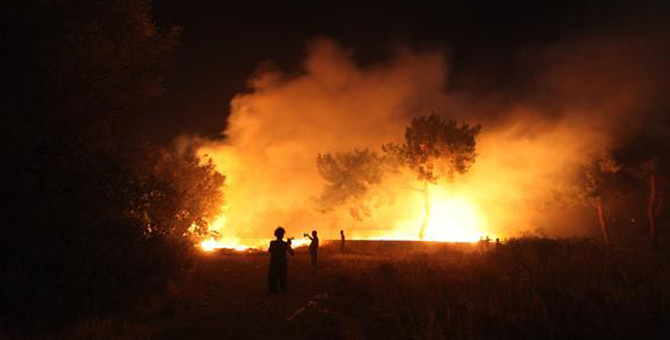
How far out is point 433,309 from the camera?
8.11 m

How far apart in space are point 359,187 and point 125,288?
47.3 meters

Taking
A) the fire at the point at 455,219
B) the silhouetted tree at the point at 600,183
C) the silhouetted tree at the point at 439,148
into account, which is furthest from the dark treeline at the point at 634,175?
the fire at the point at 455,219

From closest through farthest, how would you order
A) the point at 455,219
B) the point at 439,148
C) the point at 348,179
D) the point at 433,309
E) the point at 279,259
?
the point at 433,309 → the point at 279,259 → the point at 439,148 → the point at 455,219 → the point at 348,179

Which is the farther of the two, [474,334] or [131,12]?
[131,12]

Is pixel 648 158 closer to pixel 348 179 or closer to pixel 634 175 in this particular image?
pixel 634 175

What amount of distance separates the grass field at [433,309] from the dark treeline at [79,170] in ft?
2.85

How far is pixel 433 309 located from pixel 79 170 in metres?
7.92

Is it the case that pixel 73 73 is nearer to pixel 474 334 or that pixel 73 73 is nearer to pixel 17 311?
pixel 17 311

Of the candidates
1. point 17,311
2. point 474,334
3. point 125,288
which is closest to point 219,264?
point 125,288

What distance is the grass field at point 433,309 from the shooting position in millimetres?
6770

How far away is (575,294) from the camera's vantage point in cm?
774

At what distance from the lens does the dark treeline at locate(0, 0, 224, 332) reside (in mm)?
7738

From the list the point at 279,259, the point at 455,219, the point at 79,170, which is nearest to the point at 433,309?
the point at 279,259

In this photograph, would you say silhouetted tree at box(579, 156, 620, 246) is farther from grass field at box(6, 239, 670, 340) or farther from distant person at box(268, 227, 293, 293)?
distant person at box(268, 227, 293, 293)
